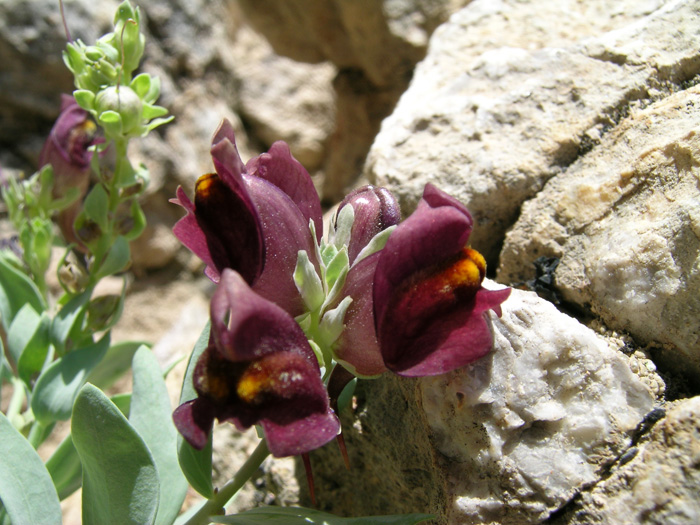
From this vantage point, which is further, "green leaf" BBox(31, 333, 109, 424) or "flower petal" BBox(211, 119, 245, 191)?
"green leaf" BBox(31, 333, 109, 424)

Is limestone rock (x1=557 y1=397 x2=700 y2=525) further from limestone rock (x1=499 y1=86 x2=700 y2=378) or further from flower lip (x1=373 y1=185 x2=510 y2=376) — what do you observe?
flower lip (x1=373 y1=185 x2=510 y2=376)

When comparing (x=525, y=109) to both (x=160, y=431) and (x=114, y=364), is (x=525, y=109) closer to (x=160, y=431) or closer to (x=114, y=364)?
(x=160, y=431)

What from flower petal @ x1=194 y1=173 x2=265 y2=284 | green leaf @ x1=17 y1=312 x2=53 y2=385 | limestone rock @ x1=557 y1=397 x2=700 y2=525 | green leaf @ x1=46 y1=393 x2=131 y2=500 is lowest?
green leaf @ x1=46 y1=393 x2=131 y2=500

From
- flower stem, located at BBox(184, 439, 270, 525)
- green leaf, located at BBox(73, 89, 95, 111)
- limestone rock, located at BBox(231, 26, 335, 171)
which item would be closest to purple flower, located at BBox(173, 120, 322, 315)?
flower stem, located at BBox(184, 439, 270, 525)

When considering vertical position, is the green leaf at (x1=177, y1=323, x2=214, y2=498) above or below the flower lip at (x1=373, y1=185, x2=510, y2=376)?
below

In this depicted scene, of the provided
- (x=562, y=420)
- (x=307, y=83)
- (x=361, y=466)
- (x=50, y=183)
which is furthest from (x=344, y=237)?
(x=307, y=83)
